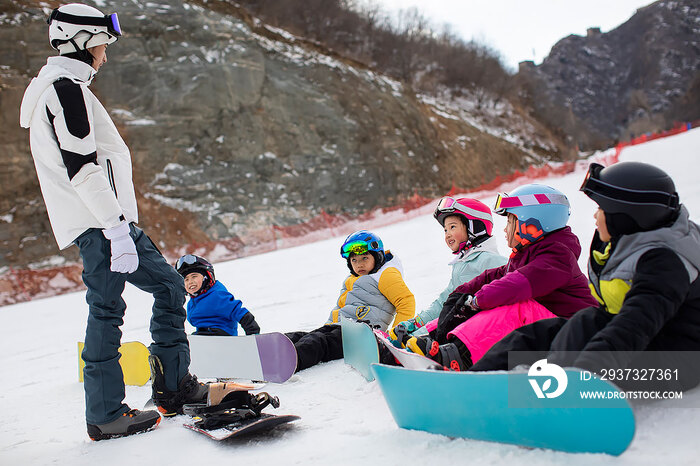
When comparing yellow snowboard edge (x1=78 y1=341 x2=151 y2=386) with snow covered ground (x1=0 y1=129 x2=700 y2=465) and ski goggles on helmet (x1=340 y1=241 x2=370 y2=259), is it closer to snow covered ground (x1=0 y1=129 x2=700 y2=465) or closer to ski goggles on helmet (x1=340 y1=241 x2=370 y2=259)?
snow covered ground (x1=0 y1=129 x2=700 y2=465)

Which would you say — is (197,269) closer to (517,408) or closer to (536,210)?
(536,210)

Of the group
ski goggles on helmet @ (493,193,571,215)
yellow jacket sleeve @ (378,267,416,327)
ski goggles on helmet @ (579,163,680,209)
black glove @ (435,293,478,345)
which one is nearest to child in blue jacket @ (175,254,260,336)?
yellow jacket sleeve @ (378,267,416,327)

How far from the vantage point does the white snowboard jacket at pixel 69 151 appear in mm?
2367

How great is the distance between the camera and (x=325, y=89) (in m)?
21.7

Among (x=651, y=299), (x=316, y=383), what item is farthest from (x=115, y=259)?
(x=651, y=299)

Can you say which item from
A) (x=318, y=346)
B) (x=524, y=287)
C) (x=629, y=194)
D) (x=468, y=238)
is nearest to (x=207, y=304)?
(x=318, y=346)

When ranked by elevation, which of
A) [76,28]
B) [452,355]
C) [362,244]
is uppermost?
[76,28]

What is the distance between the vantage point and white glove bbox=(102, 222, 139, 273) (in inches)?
94.3

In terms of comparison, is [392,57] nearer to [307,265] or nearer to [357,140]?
[357,140]

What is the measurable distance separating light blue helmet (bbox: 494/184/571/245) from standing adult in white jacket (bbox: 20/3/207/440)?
5.67ft

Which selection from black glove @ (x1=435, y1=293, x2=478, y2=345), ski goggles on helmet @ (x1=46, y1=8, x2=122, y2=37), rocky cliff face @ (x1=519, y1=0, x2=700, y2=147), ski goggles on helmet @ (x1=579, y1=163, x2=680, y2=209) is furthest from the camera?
rocky cliff face @ (x1=519, y1=0, x2=700, y2=147)

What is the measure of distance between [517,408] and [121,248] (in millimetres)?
1753

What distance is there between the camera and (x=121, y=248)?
7.87 ft

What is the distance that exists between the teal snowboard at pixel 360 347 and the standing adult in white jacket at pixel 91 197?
1074mm
